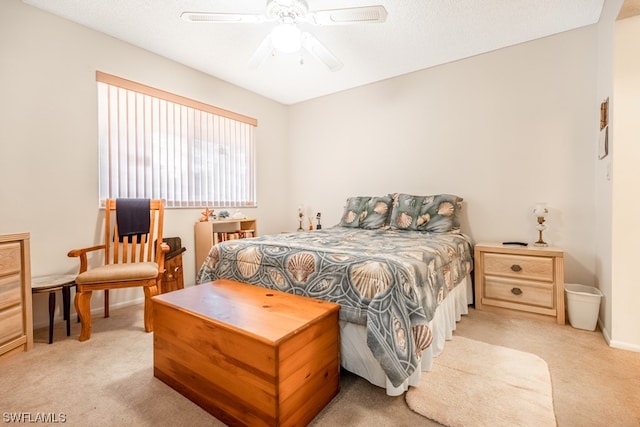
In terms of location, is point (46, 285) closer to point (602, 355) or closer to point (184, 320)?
point (184, 320)

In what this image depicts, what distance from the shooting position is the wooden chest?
3.69 ft

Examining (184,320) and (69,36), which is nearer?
(184,320)

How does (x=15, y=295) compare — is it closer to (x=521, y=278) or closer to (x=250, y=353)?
(x=250, y=353)

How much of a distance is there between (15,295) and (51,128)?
1.32 metres

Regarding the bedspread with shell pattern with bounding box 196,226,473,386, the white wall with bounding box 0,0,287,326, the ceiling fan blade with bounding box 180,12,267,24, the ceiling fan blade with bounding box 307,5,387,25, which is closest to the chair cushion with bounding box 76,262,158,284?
the bedspread with shell pattern with bounding box 196,226,473,386

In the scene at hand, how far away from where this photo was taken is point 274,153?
14.4 feet

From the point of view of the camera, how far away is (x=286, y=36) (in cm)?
196

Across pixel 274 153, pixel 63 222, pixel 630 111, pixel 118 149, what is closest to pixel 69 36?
pixel 118 149

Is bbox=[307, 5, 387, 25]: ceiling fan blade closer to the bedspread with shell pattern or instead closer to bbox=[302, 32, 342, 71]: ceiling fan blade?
bbox=[302, 32, 342, 71]: ceiling fan blade

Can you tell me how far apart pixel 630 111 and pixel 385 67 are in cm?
214

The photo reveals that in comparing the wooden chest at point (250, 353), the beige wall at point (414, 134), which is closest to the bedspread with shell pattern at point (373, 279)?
the wooden chest at point (250, 353)

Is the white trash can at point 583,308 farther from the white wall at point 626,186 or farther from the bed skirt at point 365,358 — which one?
the bed skirt at point 365,358

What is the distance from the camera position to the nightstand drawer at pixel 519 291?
233 cm

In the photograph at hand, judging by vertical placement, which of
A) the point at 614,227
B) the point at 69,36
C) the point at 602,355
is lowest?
the point at 602,355
